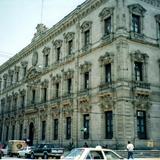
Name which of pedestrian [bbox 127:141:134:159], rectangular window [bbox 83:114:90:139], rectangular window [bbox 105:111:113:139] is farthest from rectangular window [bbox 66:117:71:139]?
pedestrian [bbox 127:141:134:159]

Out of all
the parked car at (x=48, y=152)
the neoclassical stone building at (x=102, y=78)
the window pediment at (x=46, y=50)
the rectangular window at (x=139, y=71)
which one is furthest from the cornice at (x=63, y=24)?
the parked car at (x=48, y=152)

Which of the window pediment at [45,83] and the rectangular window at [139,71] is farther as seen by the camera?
the window pediment at [45,83]

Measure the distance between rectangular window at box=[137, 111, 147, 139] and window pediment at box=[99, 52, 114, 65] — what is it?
5.61m

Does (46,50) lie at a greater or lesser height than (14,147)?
greater

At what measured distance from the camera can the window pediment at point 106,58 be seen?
93.4ft

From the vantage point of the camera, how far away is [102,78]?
96.4ft

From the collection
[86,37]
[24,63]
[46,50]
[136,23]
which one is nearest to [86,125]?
[86,37]

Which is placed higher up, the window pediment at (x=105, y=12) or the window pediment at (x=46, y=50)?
the window pediment at (x=105, y=12)

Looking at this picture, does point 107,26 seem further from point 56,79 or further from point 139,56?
point 56,79

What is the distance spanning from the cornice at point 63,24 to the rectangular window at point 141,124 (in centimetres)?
1233

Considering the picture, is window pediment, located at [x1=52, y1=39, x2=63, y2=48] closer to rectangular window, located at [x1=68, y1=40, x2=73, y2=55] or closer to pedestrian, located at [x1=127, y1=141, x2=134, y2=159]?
rectangular window, located at [x1=68, y1=40, x2=73, y2=55]

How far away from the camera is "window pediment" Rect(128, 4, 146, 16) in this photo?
96.5 feet

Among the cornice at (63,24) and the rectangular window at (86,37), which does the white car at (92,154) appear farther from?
the cornice at (63,24)

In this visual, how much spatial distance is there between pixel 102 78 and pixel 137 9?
25.4ft
